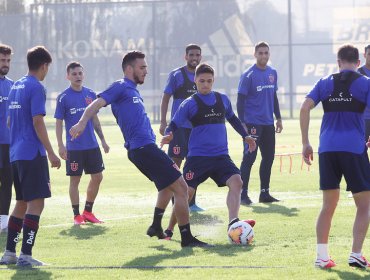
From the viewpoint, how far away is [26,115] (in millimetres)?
9586

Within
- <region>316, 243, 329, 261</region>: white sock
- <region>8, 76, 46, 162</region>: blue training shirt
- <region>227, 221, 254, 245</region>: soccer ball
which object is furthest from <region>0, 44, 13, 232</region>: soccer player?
<region>316, 243, 329, 261</region>: white sock

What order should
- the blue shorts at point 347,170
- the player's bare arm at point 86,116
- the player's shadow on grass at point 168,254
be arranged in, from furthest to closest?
the player's bare arm at point 86,116, the player's shadow on grass at point 168,254, the blue shorts at point 347,170

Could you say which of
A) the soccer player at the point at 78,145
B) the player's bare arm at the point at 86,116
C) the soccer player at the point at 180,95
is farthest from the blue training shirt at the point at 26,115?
the soccer player at the point at 180,95

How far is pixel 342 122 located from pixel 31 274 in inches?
120

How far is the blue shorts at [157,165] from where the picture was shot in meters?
10.5

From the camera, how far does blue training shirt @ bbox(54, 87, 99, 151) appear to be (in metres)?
13.4

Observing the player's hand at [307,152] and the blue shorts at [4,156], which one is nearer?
the player's hand at [307,152]

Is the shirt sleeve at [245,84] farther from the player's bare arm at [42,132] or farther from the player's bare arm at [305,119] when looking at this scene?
the player's bare arm at [305,119]

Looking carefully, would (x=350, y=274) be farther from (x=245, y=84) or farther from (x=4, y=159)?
(x=245, y=84)

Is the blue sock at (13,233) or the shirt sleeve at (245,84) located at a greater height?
the shirt sleeve at (245,84)

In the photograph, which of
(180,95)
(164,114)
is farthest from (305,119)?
(180,95)

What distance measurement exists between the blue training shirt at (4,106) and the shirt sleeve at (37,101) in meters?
2.72

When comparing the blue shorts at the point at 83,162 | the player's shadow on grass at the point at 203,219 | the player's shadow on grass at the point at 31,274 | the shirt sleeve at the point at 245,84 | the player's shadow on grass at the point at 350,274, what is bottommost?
the player's shadow on grass at the point at 31,274

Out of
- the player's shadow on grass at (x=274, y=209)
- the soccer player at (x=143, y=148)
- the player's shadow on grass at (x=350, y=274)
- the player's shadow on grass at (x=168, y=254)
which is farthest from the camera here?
the player's shadow on grass at (x=274, y=209)
